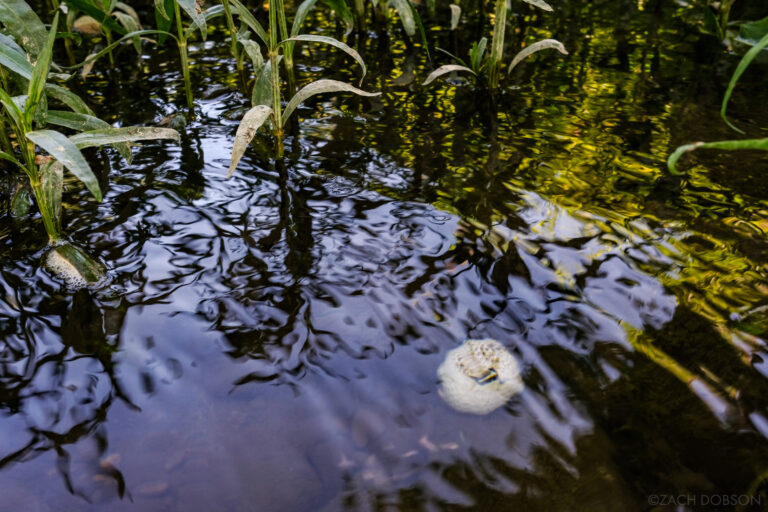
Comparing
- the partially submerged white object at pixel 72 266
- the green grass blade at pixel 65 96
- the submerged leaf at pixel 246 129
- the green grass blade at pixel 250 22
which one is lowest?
the partially submerged white object at pixel 72 266

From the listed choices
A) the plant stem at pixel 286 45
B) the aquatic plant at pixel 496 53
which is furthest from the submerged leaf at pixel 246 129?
the aquatic plant at pixel 496 53

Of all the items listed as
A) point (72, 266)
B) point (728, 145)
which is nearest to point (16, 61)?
point (72, 266)

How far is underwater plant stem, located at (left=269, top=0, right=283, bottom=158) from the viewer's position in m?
1.97

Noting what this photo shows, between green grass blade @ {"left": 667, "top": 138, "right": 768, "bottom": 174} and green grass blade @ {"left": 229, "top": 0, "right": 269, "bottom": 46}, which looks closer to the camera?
green grass blade @ {"left": 667, "top": 138, "right": 768, "bottom": 174}

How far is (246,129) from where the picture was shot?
5.85 feet

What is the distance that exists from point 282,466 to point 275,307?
489 mm

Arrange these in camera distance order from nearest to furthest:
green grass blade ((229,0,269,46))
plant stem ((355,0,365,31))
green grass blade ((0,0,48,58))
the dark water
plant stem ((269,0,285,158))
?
the dark water, green grass blade ((0,0,48,58)), plant stem ((269,0,285,158)), green grass blade ((229,0,269,46)), plant stem ((355,0,365,31))

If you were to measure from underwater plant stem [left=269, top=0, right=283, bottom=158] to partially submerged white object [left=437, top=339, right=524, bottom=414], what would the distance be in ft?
3.97

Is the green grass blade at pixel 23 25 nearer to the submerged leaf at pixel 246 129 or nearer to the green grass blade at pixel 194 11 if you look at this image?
the green grass blade at pixel 194 11

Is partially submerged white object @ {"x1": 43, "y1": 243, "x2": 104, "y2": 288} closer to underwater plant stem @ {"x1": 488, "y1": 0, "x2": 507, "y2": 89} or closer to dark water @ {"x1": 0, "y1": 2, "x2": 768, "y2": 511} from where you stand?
dark water @ {"x1": 0, "y1": 2, "x2": 768, "y2": 511}

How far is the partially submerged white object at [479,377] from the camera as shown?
1246 millimetres

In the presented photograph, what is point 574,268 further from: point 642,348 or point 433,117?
point 433,117

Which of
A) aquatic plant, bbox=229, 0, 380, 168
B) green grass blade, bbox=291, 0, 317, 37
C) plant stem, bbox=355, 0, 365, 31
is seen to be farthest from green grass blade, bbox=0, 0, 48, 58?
plant stem, bbox=355, 0, 365, 31

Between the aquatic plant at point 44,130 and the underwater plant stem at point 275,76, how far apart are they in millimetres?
497
